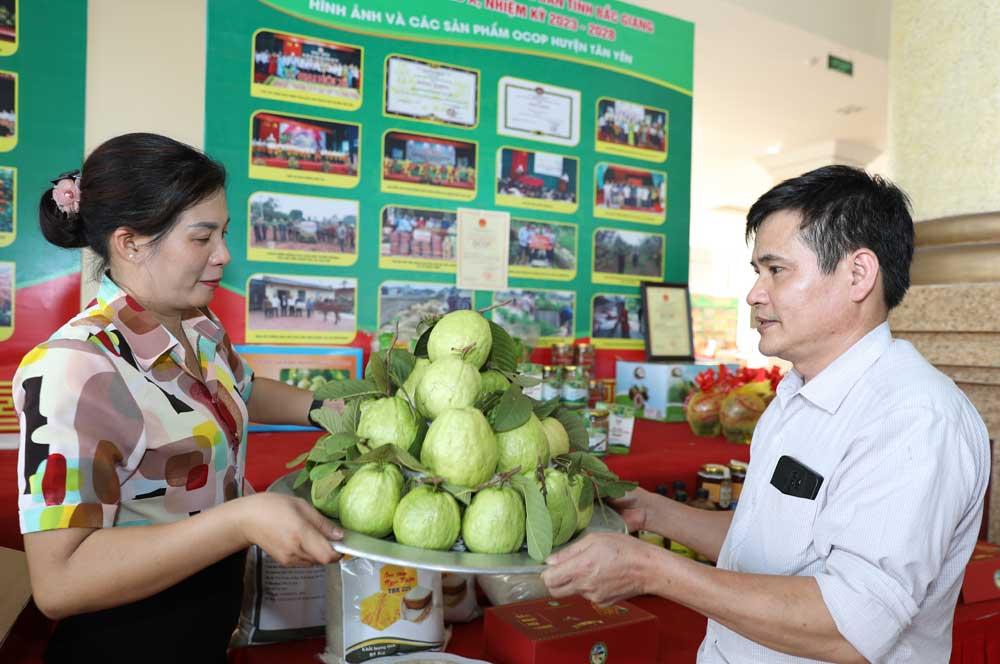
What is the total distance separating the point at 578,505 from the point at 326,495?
1.15 ft

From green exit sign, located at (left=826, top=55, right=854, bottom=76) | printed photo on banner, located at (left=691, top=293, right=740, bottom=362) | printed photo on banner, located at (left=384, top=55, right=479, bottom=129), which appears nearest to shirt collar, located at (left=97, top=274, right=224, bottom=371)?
printed photo on banner, located at (left=384, top=55, right=479, bottom=129)

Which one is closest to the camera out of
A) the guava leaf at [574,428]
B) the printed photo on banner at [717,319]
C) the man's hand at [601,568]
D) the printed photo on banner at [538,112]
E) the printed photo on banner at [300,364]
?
the man's hand at [601,568]

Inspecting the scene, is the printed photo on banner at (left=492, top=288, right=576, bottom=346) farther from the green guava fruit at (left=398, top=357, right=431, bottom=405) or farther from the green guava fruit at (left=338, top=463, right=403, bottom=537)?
the green guava fruit at (left=338, top=463, right=403, bottom=537)

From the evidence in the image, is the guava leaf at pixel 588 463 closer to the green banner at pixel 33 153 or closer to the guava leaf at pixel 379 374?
the guava leaf at pixel 379 374

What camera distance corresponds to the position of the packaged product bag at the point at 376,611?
4.15ft

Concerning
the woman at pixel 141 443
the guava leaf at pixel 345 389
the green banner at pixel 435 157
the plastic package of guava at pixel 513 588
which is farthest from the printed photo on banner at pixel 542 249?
the guava leaf at pixel 345 389

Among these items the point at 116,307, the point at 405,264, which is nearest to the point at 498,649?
the point at 116,307

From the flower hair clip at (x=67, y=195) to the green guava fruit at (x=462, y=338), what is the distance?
27.9 inches

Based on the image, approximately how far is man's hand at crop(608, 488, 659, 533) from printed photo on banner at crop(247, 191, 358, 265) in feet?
5.14

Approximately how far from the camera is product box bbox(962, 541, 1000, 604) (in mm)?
1801

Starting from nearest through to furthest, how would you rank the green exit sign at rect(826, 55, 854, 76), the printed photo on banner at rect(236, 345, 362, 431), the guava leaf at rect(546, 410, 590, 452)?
the guava leaf at rect(546, 410, 590, 452) < the printed photo on banner at rect(236, 345, 362, 431) < the green exit sign at rect(826, 55, 854, 76)

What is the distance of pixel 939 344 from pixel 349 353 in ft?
6.72

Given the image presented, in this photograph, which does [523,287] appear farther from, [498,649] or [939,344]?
[498,649]

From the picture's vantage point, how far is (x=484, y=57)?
2830 millimetres
